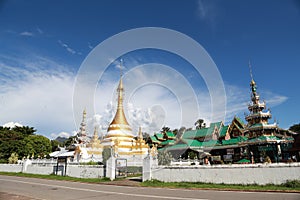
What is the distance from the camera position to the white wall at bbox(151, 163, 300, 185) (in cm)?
1182

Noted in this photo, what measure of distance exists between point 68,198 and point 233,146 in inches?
1069

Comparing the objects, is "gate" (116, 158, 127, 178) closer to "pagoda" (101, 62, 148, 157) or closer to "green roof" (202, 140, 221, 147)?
"pagoda" (101, 62, 148, 157)

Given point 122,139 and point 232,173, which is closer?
point 232,173

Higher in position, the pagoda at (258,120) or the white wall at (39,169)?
the pagoda at (258,120)

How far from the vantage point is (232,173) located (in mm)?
13117

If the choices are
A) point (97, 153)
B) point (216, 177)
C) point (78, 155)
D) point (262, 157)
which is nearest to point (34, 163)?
point (78, 155)

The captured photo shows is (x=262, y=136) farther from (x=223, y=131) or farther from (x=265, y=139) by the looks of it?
(x=223, y=131)

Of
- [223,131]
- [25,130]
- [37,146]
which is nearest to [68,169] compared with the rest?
[223,131]

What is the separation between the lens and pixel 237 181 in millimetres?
12875

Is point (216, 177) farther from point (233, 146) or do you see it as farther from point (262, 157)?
point (233, 146)

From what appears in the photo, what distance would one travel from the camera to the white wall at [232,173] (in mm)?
11820

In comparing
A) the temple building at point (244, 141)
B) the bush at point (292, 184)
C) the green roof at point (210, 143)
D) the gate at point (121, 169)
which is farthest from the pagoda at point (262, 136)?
the gate at point (121, 169)

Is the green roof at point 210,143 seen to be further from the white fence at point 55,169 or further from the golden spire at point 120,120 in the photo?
the white fence at point 55,169

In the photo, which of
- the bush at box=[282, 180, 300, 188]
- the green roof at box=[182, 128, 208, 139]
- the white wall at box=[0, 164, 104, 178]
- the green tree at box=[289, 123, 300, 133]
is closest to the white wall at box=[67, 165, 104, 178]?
the white wall at box=[0, 164, 104, 178]
